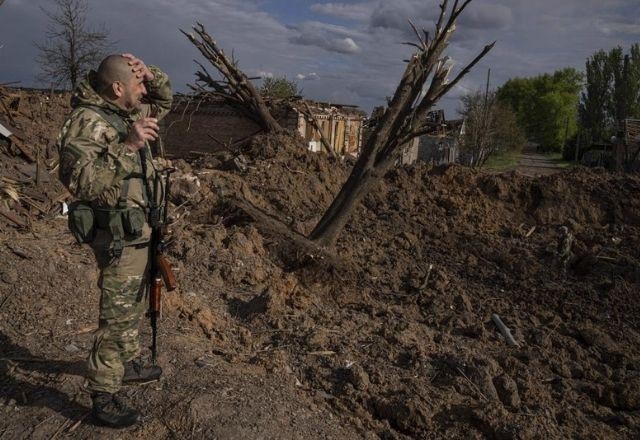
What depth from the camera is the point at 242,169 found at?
9.89 meters

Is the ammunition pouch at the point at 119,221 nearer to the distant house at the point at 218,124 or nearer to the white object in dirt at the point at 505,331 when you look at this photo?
the white object in dirt at the point at 505,331

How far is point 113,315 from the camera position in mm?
3086

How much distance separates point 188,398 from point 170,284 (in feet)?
2.38

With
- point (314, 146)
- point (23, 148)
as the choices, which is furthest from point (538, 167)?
point (23, 148)

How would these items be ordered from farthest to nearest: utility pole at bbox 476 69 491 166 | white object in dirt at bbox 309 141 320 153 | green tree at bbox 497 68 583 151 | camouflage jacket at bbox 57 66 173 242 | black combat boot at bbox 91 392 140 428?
green tree at bbox 497 68 583 151, utility pole at bbox 476 69 491 166, white object in dirt at bbox 309 141 320 153, black combat boot at bbox 91 392 140 428, camouflage jacket at bbox 57 66 173 242

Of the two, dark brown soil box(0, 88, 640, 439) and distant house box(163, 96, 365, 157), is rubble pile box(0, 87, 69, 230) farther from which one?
distant house box(163, 96, 365, 157)

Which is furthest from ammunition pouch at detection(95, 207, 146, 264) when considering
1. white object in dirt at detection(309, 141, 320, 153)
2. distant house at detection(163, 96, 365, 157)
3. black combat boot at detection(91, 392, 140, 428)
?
white object in dirt at detection(309, 141, 320, 153)

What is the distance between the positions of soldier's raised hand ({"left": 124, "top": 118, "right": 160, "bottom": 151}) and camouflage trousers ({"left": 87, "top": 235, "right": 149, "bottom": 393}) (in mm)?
585

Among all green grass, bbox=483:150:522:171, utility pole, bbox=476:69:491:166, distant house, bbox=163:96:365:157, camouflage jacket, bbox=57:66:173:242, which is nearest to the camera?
camouflage jacket, bbox=57:66:173:242

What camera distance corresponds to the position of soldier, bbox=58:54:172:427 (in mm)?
2852

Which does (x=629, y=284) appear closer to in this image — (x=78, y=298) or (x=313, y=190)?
(x=313, y=190)

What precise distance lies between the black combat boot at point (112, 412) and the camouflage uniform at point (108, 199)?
0.07 metres

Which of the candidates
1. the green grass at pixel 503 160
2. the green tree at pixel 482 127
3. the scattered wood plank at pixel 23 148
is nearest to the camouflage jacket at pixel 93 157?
Result: the scattered wood plank at pixel 23 148

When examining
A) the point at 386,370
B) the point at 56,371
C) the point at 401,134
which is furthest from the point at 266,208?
the point at 56,371
